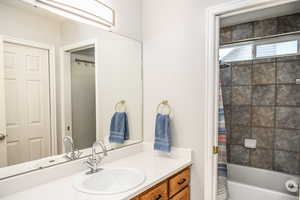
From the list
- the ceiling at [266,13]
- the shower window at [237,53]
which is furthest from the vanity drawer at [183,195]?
the shower window at [237,53]

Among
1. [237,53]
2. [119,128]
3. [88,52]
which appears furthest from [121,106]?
[237,53]

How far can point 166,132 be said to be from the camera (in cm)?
177

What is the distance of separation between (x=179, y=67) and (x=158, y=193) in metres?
1.04

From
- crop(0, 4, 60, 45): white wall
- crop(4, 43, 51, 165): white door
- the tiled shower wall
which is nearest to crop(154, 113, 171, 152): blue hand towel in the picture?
crop(4, 43, 51, 165): white door

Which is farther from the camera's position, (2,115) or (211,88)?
(211,88)

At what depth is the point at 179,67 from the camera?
178 cm

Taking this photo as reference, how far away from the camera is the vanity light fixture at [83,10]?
4.23ft

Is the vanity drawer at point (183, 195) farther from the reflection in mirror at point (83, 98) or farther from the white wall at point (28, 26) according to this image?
the white wall at point (28, 26)

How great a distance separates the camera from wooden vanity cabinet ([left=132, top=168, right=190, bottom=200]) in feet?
4.21

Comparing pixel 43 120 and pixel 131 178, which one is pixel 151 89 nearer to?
pixel 131 178

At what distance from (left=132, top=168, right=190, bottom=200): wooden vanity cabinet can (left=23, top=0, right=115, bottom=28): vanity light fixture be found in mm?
1280

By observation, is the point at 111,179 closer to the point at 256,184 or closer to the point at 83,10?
the point at 83,10

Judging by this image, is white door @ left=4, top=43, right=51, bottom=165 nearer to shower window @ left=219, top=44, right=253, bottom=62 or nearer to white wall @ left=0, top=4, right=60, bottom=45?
white wall @ left=0, top=4, right=60, bottom=45

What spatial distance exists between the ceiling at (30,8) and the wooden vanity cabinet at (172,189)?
1.26 meters
